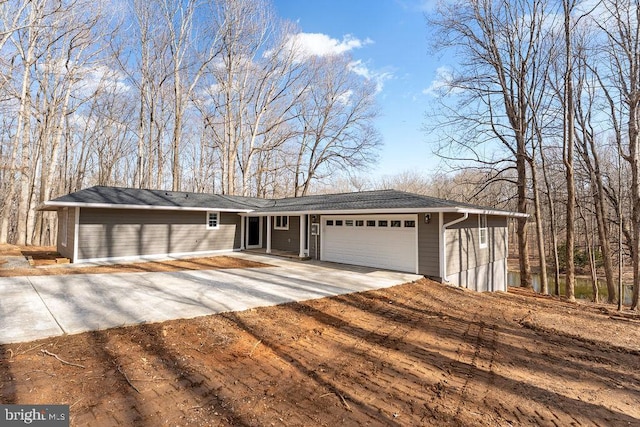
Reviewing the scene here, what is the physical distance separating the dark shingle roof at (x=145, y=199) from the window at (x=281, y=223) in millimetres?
1380

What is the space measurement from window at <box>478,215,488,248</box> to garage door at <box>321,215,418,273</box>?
318cm

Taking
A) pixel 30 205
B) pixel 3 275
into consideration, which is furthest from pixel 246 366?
pixel 30 205

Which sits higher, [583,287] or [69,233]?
[69,233]

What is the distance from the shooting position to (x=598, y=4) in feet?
34.0

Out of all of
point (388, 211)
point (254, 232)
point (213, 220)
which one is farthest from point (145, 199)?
point (388, 211)

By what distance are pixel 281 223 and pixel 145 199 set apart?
5.59 meters

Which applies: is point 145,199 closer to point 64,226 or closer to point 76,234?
point 76,234

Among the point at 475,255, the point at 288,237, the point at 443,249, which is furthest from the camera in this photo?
the point at 288,237

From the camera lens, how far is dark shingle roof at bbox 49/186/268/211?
10.6 metres

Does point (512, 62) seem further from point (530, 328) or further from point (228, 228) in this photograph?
point (228, 228)

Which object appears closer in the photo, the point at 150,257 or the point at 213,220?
the point at 150,257

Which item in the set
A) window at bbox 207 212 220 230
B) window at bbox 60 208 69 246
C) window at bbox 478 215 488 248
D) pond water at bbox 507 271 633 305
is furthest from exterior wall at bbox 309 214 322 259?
pond water at bbox 507 271 633 305

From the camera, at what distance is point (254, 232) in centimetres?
1589

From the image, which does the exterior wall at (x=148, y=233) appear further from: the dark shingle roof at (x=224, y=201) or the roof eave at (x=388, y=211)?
the roof eave at (x=388, y=211)
